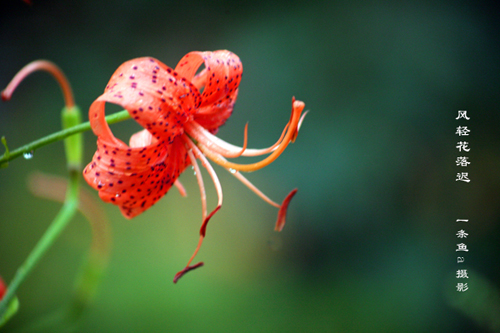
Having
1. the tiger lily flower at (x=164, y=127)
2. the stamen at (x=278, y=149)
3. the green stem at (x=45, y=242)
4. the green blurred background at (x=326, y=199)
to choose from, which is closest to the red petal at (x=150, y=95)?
the tiger lily flower at (x=164, y=127)

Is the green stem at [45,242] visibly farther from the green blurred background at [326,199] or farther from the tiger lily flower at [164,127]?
the green blurred background at [326,199]

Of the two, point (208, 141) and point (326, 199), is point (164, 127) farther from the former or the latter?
point (326, 199)

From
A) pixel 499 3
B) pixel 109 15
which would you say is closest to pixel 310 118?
pixel 499 3

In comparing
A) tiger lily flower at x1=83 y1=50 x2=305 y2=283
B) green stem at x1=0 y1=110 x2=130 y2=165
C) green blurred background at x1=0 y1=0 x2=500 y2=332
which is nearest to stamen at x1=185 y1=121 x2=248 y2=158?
tiger lily flower at x1=83 y1=50 x2=305 y2=283


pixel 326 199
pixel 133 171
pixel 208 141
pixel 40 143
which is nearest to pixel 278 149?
pixel 208 141

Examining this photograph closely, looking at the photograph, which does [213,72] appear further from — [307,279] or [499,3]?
[499,3]

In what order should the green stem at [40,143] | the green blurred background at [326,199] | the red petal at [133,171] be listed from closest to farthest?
the green stem at [40,143] → the red petal at [133,171] → the green blurred background at [326,199]

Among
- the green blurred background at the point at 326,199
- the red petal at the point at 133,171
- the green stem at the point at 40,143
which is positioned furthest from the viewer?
the green blurred background at the point at 326,199
